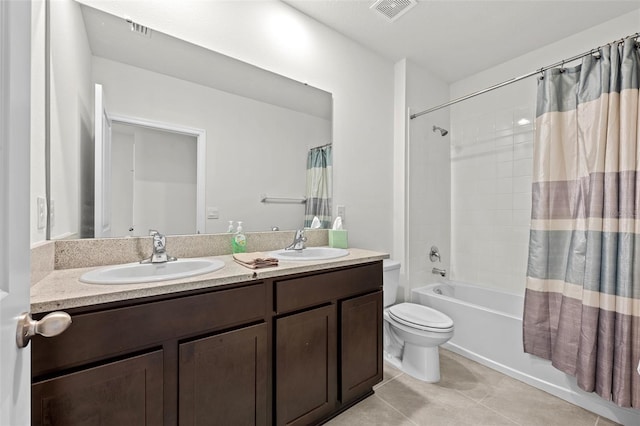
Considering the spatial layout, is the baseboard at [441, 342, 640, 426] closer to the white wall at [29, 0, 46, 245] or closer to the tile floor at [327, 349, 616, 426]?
the tile floor at [327, 349, 616, 426]

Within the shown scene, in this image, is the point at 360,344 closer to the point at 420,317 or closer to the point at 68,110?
the point at 420,317

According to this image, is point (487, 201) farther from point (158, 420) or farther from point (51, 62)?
point (51, 62)

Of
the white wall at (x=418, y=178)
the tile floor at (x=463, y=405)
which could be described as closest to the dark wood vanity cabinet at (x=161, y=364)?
the tile floor at (x=463, y=405)

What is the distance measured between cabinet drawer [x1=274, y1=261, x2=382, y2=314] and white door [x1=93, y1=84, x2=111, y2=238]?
0.91m

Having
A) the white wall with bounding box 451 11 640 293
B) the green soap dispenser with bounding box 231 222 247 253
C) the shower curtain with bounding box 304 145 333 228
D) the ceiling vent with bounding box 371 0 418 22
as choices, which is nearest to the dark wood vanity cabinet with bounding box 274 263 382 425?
the green soap dispenser with bounding box 231 222 247 253

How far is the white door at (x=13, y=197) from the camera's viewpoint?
1.38 feet

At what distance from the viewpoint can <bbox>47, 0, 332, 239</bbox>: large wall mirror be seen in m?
1.27

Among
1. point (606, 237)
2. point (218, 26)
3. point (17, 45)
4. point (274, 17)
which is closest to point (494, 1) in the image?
point (274, 17)

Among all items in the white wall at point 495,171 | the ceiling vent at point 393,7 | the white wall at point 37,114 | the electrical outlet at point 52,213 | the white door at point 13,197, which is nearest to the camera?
the white door at point 13,197

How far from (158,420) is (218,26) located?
75.8 inches

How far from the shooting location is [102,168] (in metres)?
1.40

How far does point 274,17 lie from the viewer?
6.22 feet

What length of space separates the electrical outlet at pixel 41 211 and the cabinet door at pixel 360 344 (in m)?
1.33

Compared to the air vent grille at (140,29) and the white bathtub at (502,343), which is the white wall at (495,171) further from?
the air vent grille at (140,29)
